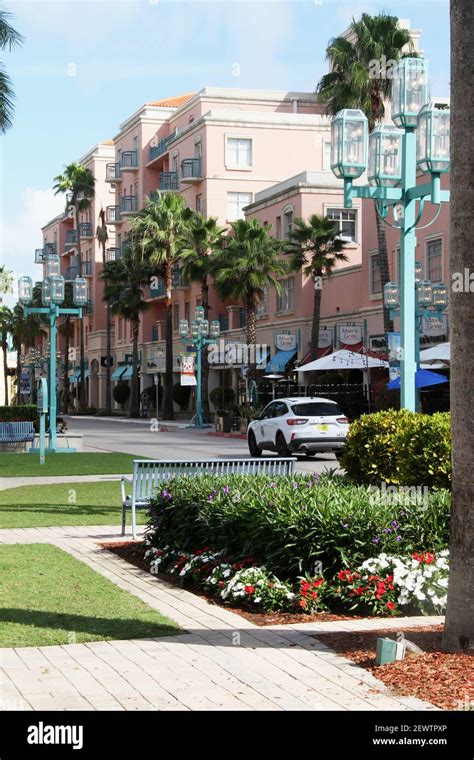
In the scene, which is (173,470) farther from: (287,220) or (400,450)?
(287,220)

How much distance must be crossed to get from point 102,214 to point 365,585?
73525 mm

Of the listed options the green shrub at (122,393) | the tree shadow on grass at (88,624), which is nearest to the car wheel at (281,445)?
the tree shadow on grass at (88,624)

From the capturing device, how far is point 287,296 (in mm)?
52938

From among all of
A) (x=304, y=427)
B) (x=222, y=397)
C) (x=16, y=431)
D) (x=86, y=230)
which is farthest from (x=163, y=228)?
(x=86, y=230)

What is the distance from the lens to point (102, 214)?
260ft

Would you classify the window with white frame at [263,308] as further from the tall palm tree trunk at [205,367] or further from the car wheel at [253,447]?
the car wheel at [253,447]

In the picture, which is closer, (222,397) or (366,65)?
(366,65)

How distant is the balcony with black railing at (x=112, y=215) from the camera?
268 ft

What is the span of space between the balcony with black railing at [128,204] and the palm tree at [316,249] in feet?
110

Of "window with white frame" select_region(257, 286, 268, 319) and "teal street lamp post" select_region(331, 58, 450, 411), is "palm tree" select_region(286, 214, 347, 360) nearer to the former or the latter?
"window with white frame" select_region(257, 286, 268, 319)

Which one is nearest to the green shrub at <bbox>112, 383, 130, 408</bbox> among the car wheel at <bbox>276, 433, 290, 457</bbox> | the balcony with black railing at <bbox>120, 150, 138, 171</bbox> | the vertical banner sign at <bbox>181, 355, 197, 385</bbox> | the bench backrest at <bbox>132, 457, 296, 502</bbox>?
the balcony with black railing at <bbox>120, 150, 138, 171</bbox>

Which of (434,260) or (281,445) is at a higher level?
(434,260)

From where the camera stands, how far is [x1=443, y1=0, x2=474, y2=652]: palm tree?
614 cm

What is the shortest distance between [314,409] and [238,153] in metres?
37.7
